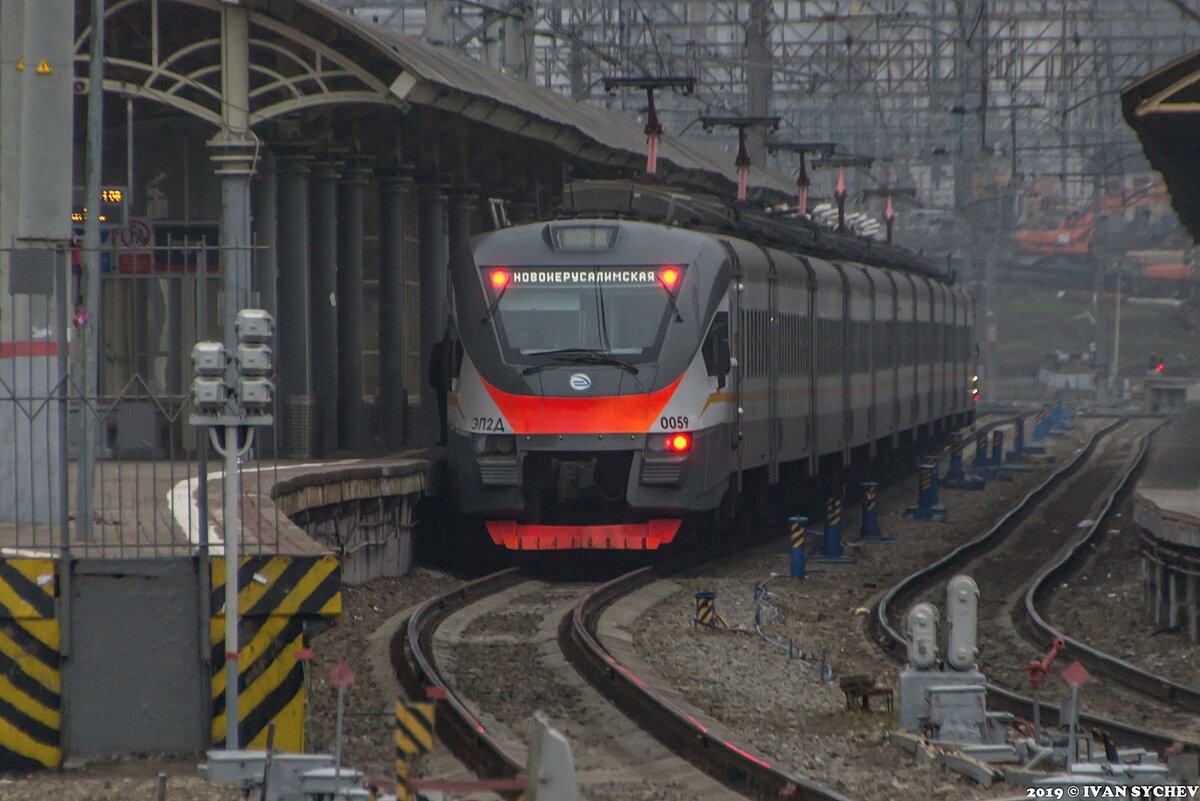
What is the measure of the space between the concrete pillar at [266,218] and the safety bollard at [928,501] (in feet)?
32.4

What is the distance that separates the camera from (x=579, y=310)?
1781cm

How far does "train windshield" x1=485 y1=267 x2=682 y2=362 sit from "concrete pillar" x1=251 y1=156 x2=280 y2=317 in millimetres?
4561

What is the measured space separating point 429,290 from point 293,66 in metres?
7.22

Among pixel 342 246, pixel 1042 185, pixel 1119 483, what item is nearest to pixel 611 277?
pixel 342 246

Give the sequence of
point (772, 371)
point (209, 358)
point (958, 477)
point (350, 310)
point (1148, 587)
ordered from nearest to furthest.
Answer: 1. point (209, 358)
2. point (1148, 587)
3. point (772, 371)
4. point (350, 310)
5. point (958, 477)

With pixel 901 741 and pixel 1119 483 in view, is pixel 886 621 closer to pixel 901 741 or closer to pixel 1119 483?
pixel 901 741

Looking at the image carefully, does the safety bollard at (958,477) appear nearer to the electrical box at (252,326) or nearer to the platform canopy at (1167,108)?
the platform canopy at (1167,108)

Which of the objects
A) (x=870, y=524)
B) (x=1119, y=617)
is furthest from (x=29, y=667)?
(x=870, y=524)

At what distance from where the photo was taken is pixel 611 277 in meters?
17.9

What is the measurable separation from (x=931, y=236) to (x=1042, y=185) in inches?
723

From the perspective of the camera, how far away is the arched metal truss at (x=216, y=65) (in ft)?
60.3

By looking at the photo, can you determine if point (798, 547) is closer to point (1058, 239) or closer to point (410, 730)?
point (410, 730)

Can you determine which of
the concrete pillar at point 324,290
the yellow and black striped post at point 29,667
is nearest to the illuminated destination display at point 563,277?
the concrete pillar at point 324,290

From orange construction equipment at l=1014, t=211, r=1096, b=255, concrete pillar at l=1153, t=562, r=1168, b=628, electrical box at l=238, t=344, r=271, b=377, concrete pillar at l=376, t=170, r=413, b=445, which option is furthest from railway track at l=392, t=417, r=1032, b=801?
orange construction equipment at l=1014, t=211, r=1096, b=255
